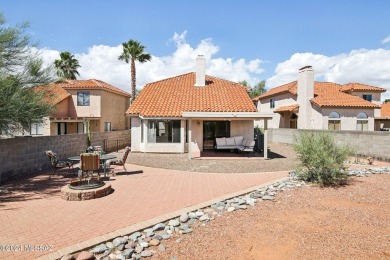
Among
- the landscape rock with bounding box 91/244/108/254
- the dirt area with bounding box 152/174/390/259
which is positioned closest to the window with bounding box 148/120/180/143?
the dirt area with bounding box 152/174/390/259

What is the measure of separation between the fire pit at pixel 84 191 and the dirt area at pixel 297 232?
3.67 meters

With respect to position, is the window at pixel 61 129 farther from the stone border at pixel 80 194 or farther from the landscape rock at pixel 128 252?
the landscape rock at pixel 128 252

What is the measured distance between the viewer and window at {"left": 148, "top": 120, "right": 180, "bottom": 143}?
18.6 meters

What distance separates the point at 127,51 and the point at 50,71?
23.2 metres

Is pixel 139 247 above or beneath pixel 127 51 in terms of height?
beneath

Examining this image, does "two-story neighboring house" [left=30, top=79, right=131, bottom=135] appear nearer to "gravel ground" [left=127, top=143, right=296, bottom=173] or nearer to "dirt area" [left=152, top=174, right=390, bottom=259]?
"gravel ground" [left=127, top=143, right=296, bottom=173]

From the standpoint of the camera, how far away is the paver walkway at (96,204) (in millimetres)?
5254

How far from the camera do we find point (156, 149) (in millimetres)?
18562

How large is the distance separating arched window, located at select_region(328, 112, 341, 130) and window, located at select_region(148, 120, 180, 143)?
1798 centimetres

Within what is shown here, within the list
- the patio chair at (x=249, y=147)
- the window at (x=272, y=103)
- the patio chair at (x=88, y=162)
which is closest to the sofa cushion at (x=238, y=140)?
the patio chair at (x=249, y=147)

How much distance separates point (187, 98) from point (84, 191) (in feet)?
46.6

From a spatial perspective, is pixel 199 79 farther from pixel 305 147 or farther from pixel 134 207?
pixel 134 207

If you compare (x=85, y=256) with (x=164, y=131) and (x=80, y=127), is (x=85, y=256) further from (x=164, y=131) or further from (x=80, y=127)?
(x=80, y=127)

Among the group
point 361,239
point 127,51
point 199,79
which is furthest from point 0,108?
point 127,51
